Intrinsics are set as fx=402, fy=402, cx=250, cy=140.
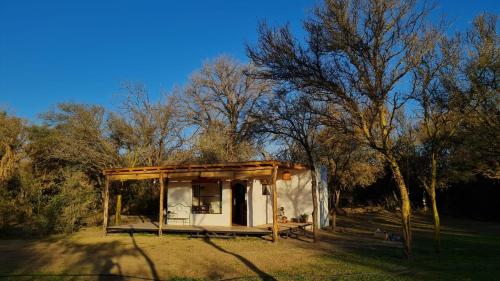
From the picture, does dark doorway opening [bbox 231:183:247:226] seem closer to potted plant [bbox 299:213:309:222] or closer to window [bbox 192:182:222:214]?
window [bbox 192:182:222:214]

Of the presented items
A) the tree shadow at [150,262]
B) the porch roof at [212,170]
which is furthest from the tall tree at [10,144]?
the tree shadow at [150,262]

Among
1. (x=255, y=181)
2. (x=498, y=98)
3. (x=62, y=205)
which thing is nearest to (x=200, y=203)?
(x=255, y=181)

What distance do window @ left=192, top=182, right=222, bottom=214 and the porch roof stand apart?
82.0 inches

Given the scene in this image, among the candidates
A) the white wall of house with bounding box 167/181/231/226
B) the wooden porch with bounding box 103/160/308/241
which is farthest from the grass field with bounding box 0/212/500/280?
the white wall of house with bounding box 167/181/231/226

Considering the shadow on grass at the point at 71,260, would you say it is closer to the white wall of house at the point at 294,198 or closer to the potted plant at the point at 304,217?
the white wall of house at the point at 294,198

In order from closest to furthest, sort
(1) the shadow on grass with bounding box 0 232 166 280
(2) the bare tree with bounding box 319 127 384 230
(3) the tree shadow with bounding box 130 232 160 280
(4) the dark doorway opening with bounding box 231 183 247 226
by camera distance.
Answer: (1) the shadow on grass with bounding box 0 232 166 280
(3) the tree shadow with bounding box 130 232 160 280
(2) the bare tree with bounding box 319 127 384 230
(4) the dark doorway opening with bounding box 231 183 247 226

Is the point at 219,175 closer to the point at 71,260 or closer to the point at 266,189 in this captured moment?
the point at 266,189

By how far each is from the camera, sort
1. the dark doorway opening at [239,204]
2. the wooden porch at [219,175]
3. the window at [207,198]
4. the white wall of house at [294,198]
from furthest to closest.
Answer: the dark doorway opening at [239,204]
the white wall of house at [294,198]
the window at [207,198]
the wooden porch at [219,175]

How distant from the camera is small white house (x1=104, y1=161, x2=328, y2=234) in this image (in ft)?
56.5

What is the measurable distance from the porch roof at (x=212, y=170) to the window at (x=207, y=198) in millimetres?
2083

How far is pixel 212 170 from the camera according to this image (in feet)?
52.3

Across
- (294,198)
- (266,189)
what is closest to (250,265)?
(266,189)

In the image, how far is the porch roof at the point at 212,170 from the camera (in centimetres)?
1493

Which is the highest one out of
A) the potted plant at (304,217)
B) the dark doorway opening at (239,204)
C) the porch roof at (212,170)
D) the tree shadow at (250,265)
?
the porch roof at (212,170)
